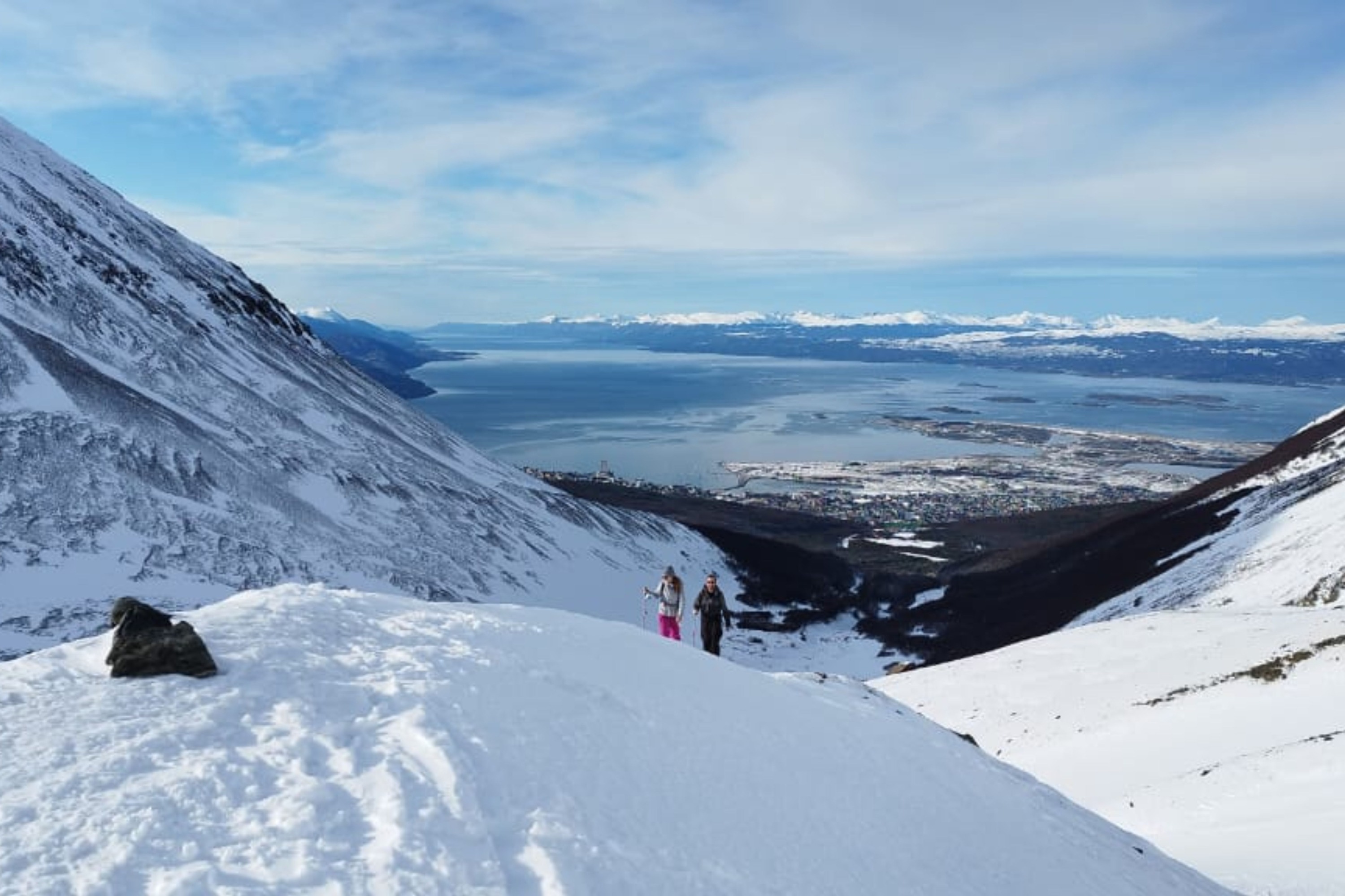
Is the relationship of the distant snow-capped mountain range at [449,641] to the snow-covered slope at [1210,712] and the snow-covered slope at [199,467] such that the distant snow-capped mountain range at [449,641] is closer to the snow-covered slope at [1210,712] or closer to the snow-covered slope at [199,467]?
the snow-covered slope at [1210,712]

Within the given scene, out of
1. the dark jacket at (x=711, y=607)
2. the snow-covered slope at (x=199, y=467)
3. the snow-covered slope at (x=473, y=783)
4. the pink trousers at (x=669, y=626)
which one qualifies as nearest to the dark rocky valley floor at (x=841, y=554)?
the snow-covered slope at (x=199, y=467)

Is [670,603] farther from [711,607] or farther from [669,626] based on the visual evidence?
[711,607]

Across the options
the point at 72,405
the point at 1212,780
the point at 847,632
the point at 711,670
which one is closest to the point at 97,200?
the point at 72,405

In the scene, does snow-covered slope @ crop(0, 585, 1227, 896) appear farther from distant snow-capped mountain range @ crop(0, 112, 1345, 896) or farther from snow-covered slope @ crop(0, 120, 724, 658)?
snow-covered slope @ crop(0, 120, 724, 658)

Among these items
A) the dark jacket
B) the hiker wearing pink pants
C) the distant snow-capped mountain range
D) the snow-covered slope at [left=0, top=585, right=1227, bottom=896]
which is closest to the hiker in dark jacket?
the dark jacket

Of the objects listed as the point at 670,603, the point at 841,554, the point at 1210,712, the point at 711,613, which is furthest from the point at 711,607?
the point at 841,554
